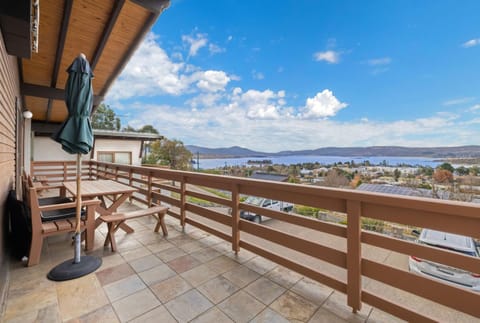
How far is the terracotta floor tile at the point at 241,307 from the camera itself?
179 centimetres

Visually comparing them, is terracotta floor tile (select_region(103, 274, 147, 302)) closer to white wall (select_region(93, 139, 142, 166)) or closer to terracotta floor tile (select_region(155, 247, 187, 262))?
terracotta floor tile (select_region(155, 247, 187, 262))

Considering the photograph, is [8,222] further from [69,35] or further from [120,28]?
[120,28]

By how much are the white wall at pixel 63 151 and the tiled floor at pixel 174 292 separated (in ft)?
25.5

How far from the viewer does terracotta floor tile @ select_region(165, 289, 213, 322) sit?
1802mm

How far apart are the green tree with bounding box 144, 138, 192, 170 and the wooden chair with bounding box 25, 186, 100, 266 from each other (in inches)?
663

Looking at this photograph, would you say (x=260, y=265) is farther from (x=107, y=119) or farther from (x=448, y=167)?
(x=107, y=119)

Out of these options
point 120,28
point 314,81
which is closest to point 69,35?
point 120,28

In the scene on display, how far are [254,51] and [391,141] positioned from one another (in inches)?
741

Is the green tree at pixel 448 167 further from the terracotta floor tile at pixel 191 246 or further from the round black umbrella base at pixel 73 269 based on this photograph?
the round black umbrella base at pixel 73 269

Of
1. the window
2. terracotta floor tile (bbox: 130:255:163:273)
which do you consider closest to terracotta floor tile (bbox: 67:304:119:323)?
terracotta floor tile (bbox: 130:255:163:273)

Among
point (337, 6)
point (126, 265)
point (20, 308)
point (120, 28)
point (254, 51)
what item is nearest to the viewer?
point (20, 308)

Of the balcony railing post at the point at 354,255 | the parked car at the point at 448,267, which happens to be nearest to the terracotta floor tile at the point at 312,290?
the balcony railing post at the point at 354,255

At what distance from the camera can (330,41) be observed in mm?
24938

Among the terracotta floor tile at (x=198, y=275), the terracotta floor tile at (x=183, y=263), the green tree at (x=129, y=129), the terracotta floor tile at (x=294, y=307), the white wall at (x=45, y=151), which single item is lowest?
the terracotta floor tile at (x=294, y=307)
